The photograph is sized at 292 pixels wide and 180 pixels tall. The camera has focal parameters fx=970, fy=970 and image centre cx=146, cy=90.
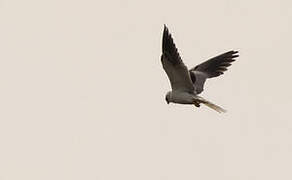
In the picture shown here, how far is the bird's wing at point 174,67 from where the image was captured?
2236cm

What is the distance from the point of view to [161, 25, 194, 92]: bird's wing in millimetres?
22359

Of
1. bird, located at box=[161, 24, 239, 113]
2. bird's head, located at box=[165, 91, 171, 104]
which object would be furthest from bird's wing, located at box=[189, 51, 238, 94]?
bird's head, located at box=[165, 91, 171, 104]

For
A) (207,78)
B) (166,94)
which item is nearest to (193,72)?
(207,78)

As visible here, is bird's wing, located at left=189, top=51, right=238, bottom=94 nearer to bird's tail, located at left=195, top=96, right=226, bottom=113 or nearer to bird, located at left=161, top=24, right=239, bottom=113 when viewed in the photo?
bird, located at left=161, top=24, right=239, bottom=113

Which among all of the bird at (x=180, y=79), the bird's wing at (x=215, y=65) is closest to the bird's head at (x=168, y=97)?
the bird at (x=180, y=79)

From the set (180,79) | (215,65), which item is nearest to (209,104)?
(180,79)

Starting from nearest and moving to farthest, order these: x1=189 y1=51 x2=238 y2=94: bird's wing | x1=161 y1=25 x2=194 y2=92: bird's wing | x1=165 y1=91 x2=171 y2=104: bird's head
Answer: x1=161 y1=25 x2=194 y2=92: bird's wing < x1=165 y1=91 x2=171 y2=104: bird's head < x1=189 y1=51 x2=238 y2=94: bird's wing

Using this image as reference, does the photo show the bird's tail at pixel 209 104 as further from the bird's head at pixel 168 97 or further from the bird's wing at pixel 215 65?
the bird's wing at pixel 215 65

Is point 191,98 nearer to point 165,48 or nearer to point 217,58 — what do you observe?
point 165,48

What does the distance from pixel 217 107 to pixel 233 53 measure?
14.3 ft

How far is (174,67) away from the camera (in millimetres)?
22797

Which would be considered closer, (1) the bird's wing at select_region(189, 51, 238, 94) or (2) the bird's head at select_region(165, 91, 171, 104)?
(2) the bird's head at select_region(165, 91, 171, 104)

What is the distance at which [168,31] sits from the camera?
2227 cm

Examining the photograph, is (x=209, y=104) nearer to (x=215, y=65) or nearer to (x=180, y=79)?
(x=180, y=79)
